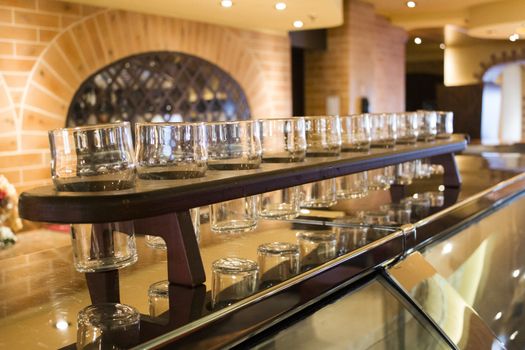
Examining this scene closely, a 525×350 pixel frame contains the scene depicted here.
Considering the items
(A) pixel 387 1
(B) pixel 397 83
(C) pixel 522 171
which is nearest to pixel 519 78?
(B) pixel 397 83

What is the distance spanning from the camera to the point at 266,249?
3.86ft

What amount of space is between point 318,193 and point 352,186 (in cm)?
19

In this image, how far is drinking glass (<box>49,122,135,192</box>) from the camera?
82 centimetres

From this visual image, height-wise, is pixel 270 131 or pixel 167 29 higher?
pixel 167 29

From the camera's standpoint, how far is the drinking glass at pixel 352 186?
157 centimetres

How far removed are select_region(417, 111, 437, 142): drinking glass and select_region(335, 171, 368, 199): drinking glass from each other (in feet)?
1.14

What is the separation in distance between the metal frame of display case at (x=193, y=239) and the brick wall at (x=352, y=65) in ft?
17.6

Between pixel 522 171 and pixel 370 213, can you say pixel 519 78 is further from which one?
pixel 370 213

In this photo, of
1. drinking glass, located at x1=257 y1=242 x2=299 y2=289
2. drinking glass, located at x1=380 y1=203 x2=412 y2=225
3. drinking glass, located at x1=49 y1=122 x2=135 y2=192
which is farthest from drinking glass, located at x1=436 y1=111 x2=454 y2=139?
drinking glass, located at x1=49 y1=122 x2=135 y2=192

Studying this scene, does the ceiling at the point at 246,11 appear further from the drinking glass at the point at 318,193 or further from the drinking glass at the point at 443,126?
the drinking glass at the point at 318,193

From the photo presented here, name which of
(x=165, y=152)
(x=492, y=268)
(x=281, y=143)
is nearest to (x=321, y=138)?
(x=281, y=143)

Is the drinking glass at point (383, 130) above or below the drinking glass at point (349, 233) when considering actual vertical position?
above

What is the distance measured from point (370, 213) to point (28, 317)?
3.13 feet

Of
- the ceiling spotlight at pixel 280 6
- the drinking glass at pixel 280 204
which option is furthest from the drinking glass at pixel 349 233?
the ceiling spotlight at pixel 280 6
